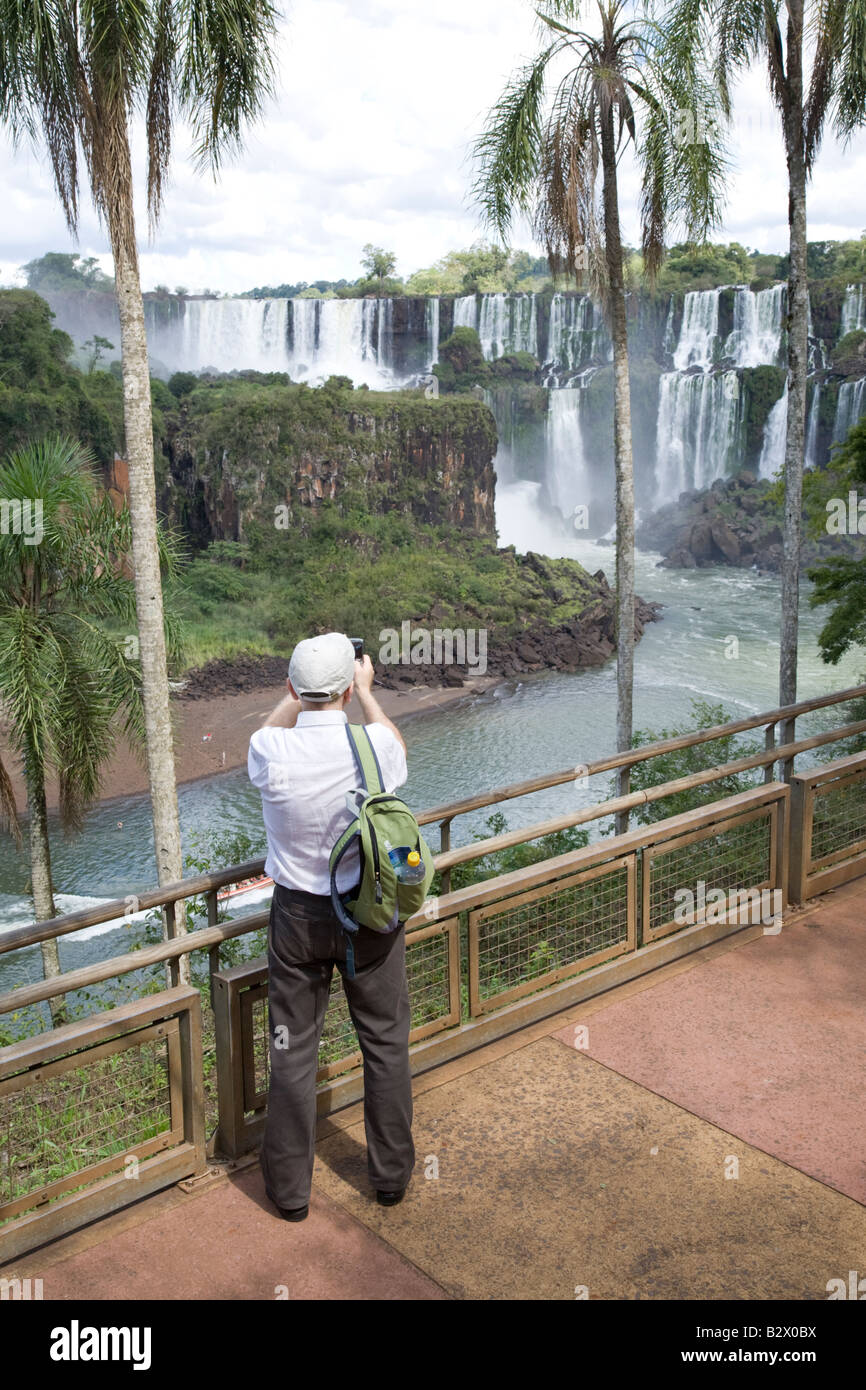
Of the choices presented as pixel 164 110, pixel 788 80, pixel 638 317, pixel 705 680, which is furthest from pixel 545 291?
pixel 164 110

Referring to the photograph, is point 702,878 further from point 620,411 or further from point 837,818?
point 620,411

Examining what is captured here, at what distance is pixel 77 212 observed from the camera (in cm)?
1263

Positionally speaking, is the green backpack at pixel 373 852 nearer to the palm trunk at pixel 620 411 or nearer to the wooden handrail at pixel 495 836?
the wooden handrail at pixel 495 836

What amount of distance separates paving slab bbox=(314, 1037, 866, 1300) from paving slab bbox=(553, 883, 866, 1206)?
12 cm

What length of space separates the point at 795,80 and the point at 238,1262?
16.9 metres

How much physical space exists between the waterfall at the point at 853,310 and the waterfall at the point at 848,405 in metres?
6.16

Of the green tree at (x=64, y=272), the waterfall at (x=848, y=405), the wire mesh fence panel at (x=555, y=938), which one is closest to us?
the wire mesh fence panel at (x=555, y=938)

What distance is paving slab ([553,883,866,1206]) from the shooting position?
3.91 metres

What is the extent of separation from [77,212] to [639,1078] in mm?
11436

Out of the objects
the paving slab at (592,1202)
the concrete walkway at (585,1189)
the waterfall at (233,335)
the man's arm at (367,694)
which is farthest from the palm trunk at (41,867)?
the waterfall at (233,335)

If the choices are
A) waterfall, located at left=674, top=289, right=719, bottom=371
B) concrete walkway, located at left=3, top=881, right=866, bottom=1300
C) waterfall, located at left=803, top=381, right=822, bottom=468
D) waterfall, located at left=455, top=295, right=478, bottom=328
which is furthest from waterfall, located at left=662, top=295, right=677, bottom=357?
concrete walkway, located at left=3, top=881, right=866, bottom=1300

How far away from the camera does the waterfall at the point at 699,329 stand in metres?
61.3

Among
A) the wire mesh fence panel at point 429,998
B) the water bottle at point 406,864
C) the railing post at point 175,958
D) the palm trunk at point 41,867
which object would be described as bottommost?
the palm trunk at point 41,867
